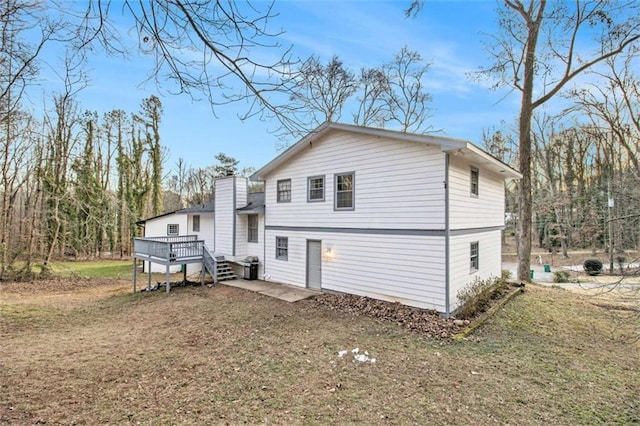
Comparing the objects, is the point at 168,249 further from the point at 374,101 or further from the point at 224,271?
the point at 374,101

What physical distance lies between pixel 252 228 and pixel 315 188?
4489mm

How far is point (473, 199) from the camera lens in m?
9.86

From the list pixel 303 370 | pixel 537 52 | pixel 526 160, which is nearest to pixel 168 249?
pixel 303 370

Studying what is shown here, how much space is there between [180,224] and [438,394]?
17862 mm

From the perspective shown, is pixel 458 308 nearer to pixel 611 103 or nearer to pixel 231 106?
pixel 231 106

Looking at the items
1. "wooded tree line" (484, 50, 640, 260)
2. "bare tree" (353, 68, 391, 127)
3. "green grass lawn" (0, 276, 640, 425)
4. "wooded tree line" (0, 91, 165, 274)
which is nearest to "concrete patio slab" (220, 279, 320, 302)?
"green grass lawn" (0, 276, 640, 425)

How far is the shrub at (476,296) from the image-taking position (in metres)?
8.48

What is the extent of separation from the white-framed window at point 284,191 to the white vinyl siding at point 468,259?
6.47m

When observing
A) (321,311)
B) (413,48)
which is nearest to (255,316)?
(321,311)

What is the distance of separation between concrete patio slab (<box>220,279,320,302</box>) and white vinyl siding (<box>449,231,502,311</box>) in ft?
15.1

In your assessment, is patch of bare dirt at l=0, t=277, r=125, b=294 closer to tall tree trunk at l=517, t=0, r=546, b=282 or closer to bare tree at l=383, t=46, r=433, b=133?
bare tree at l=383, t=46, r=433, b=133

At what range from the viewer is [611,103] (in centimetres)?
1309

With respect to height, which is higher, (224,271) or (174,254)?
(174,254)

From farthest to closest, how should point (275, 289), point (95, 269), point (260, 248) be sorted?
point (95, 269) → point (260, 248) → point (275, 289)
